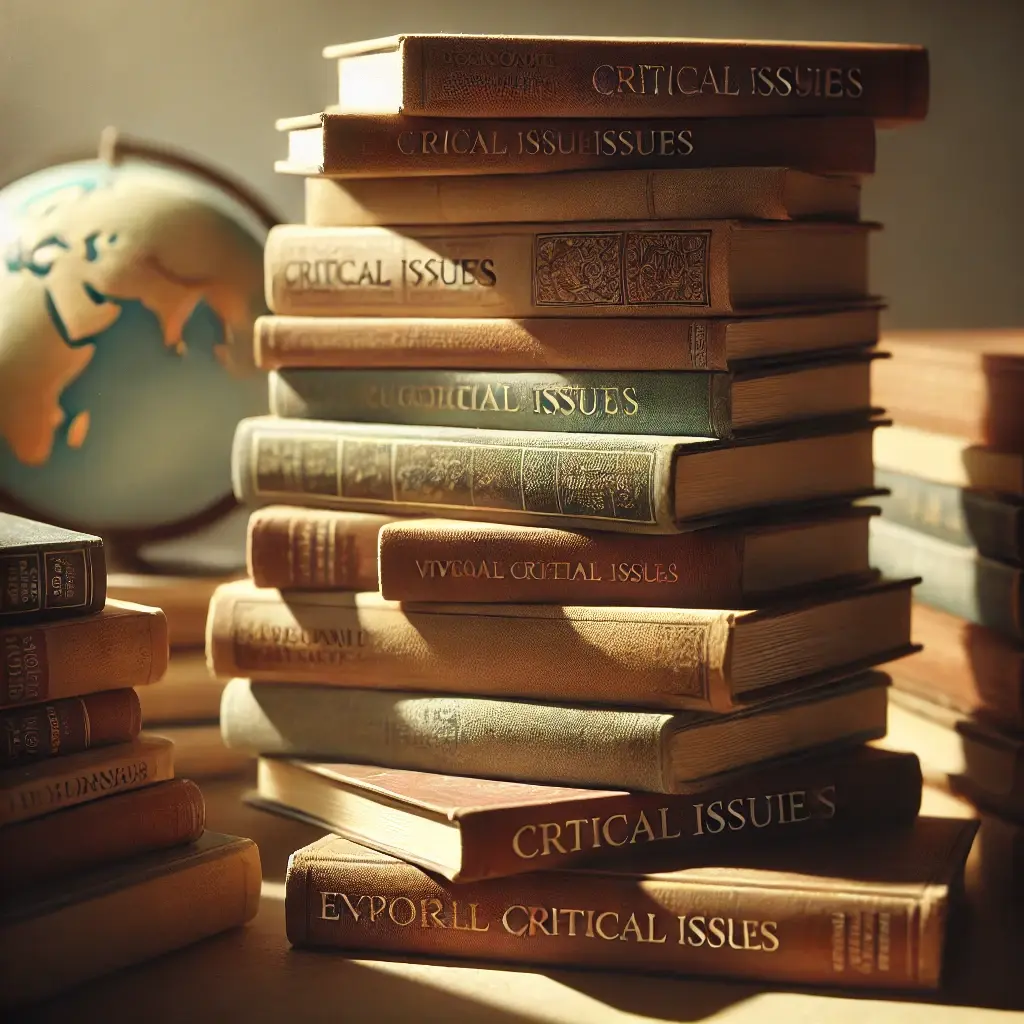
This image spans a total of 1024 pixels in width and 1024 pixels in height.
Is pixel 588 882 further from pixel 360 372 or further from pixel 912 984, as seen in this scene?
pixel 360 372

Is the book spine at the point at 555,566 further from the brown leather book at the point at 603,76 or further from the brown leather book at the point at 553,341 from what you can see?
the brown leather book at the point at 603,76

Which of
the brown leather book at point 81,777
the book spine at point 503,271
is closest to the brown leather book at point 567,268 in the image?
the book spine at point 503,271

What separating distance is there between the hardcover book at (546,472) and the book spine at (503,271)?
0.09 metres

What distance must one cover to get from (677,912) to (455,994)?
14cm

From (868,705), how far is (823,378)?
0.25 m

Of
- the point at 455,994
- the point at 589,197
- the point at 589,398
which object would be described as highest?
the point at 589,197

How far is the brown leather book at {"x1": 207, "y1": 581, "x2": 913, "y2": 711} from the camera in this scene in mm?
946

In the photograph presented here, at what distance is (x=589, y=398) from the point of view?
1.00 metres

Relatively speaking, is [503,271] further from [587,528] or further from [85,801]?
[85,801]

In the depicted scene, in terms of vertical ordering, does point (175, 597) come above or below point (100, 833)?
above

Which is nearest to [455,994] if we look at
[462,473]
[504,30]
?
[462,473]

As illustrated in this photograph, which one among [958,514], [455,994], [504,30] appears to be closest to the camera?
[455,994]

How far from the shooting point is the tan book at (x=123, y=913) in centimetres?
85

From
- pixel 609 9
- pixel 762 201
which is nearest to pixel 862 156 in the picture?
pixel 762 201
